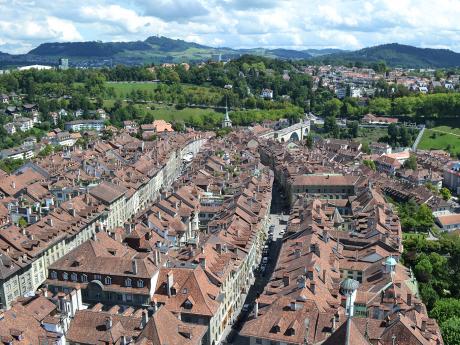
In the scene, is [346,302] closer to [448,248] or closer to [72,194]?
[448,248]

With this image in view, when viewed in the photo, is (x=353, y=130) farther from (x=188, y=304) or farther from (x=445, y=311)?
(x=188, y=304)

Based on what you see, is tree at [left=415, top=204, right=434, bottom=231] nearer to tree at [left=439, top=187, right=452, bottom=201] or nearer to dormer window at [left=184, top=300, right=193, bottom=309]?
tree at [left=439, top=187, right=452, bottom=201]

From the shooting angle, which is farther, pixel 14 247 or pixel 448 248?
pixel 448 248

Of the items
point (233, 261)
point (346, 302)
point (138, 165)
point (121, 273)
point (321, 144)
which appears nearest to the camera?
point (346, 302)

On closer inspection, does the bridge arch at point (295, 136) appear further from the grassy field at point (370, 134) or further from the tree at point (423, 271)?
the tree at point (423, 271)

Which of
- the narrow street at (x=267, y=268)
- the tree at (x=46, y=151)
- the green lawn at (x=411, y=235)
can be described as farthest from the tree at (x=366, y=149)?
the tree at (x=46, y=151)

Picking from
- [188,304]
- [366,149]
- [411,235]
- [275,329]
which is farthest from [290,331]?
[366,149]

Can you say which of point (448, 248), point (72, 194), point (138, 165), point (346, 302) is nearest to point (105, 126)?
point (138, 165)
